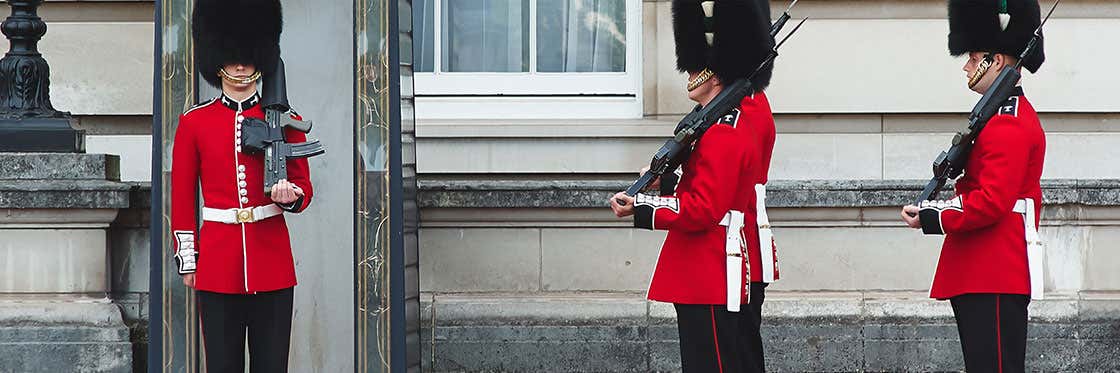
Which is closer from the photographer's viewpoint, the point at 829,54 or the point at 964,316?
the point at 964,316

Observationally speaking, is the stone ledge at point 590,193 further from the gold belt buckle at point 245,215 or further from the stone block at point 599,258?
the gold belt buckle at point 245,215

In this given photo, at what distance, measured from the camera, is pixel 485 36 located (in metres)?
6.58

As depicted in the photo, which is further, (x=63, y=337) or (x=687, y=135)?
(x=63, y=337)

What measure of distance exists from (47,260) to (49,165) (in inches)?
14.1

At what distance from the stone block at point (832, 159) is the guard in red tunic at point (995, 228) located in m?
1.70

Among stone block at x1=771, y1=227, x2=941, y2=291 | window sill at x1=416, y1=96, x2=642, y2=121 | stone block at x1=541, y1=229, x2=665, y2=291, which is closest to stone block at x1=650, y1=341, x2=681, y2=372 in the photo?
stone block at x1=541, y1=229, x2=665, y2=291

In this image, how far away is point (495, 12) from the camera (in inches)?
261

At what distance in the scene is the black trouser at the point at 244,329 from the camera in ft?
15.6

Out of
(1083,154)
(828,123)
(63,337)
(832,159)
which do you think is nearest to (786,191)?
(832,159)

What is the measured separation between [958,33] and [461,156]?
2.29 metres

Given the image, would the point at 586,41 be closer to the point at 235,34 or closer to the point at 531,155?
the point at 531,155

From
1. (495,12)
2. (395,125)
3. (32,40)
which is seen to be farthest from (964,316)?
(32,40)

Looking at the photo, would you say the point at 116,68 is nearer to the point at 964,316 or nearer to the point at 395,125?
the point at 395,125

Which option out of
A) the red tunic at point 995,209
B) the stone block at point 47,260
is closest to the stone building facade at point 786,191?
the stone block at point 47,260
